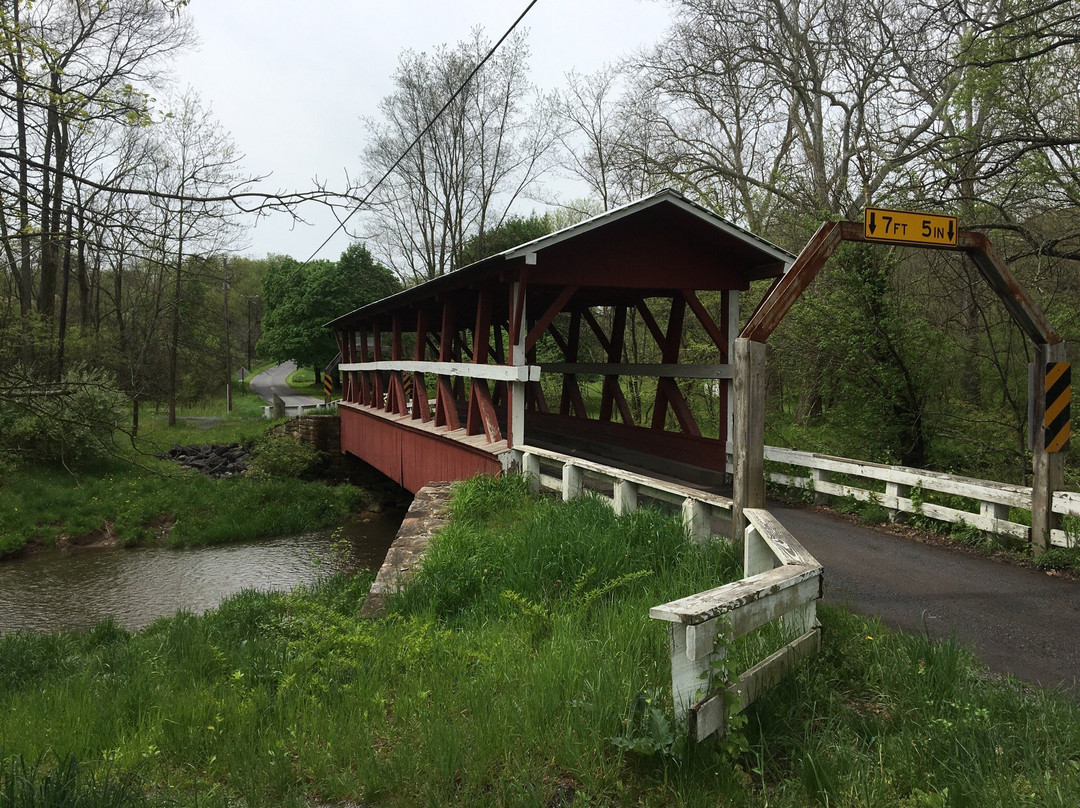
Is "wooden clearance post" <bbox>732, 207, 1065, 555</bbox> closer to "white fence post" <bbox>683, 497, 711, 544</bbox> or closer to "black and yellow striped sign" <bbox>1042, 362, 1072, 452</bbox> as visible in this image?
"black and yellow striped sign" <bbox>1042, 362, 1072, 452</bbox>

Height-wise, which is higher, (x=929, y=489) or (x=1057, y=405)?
(x=1057, y=405)

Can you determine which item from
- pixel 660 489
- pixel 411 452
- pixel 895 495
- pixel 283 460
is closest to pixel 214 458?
pixel 283 460

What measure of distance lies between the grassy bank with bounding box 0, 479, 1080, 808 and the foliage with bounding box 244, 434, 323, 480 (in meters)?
14.4

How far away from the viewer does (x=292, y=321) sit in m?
41.7

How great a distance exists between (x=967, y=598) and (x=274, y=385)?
56.8m

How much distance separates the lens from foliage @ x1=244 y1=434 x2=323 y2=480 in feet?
61.8

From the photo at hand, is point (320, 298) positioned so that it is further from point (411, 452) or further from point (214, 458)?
point (411, 452)

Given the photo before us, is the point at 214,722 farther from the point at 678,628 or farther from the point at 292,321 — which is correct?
the point at 292,321

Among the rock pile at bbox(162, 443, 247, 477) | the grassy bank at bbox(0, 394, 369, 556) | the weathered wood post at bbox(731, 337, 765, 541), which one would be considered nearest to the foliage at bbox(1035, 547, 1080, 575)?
the weathered wood post at bbox(731, 337, 765, 541)

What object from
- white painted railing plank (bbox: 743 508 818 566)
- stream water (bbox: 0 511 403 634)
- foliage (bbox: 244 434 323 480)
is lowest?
stream water (bbox: 0 511 403 634)

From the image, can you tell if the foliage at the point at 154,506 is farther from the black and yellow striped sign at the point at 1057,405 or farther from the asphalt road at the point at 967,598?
the black and yellow striped sign at the point at 1057,405

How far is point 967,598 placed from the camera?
16.0 feet

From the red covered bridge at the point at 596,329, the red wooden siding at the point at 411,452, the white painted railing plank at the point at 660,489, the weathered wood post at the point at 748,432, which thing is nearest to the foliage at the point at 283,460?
the red wooden siding at the point at 411,452

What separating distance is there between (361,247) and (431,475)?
32.6 m
